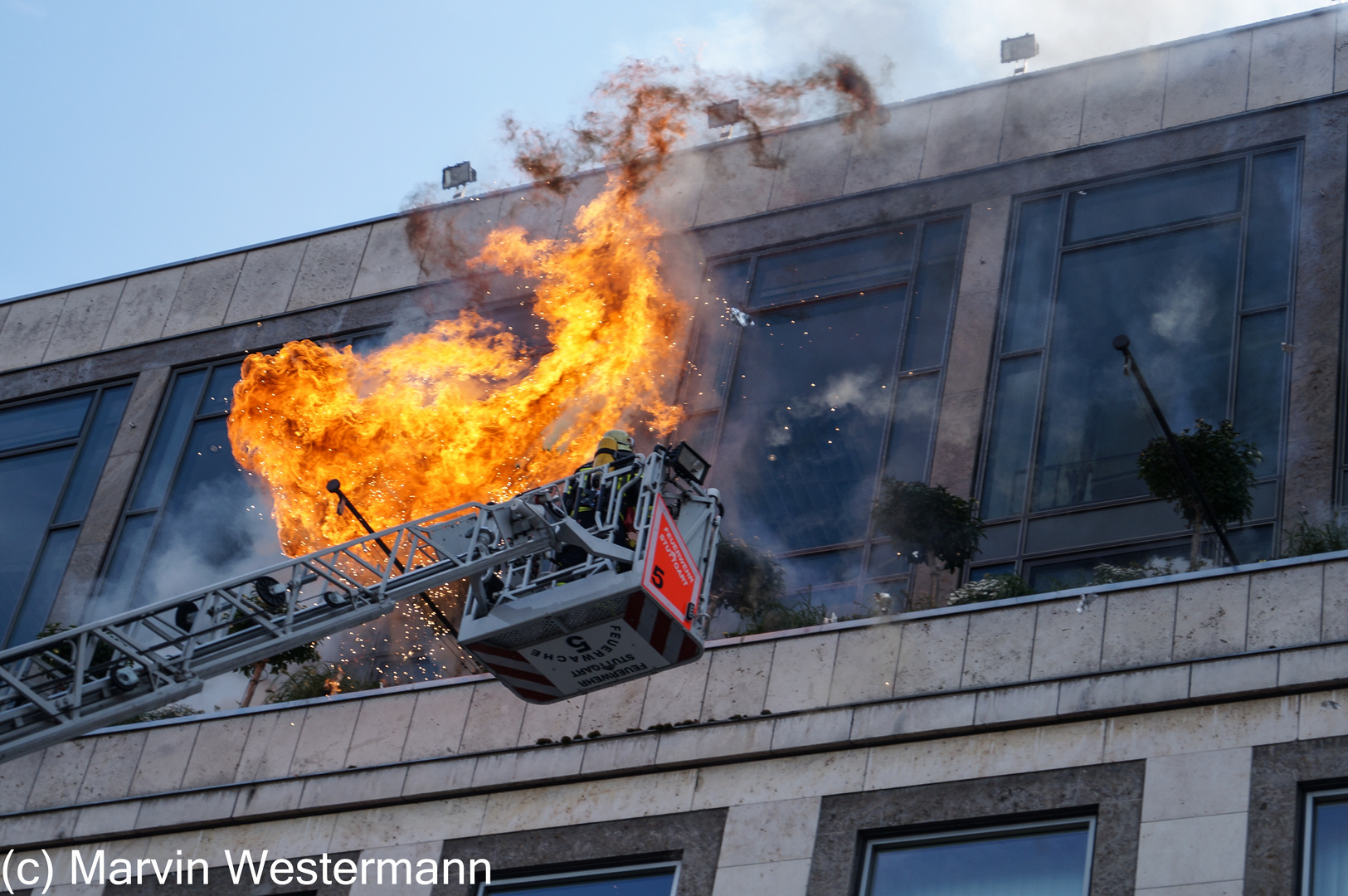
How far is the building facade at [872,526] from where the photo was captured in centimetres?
1518

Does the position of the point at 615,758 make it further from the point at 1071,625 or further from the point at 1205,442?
the point at 1205,442

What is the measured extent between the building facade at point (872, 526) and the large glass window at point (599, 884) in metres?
0.04

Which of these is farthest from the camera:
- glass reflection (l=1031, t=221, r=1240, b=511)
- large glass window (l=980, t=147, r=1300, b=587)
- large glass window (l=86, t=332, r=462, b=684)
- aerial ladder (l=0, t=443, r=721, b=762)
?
large glass window (l=86, t=332, r=462, b=684)

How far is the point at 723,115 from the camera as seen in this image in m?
26.0

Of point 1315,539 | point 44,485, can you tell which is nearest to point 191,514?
point 44,485

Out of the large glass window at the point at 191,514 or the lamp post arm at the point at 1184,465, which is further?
the large glass window at the point at 191,514

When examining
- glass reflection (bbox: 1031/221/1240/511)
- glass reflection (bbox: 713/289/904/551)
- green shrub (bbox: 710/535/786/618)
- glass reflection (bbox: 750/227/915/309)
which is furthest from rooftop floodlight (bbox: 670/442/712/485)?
glass reflection (bbox: 750/227/915/309)

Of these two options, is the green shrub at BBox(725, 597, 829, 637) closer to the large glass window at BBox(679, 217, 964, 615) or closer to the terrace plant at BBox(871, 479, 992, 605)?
the large glass window at BBox(679, 217, 964, 615)

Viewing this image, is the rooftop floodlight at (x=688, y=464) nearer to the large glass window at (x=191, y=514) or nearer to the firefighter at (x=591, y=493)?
the firefighter at (x=591, y=493)

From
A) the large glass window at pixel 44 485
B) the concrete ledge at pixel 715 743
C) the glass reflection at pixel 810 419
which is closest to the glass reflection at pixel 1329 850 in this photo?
the concrete ledge at pixel 715 743

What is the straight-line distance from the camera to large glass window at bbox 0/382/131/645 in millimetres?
26312

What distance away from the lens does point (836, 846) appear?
15656 millimetres

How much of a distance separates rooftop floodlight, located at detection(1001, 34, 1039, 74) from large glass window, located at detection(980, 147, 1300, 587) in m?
2.46

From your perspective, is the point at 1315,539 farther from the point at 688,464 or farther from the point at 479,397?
the point at 479,397
